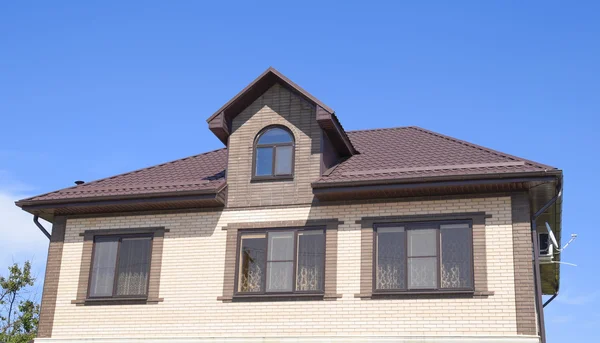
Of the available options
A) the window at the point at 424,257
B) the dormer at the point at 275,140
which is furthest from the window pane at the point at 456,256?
the dormer at the point at 275,140

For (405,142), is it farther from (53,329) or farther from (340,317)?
(53,329)

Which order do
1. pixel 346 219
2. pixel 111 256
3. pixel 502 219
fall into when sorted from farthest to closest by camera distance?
1. pixel 111 256
2. pixel 346 219
3. pixel 502 219

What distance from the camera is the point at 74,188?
18484mm

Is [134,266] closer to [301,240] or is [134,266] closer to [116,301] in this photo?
[116,301]

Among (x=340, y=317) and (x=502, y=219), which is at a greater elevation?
(x=502, y=219)

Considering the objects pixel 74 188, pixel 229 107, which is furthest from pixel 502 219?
pixel 74 188

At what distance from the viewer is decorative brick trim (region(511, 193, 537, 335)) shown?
14742 millimetres

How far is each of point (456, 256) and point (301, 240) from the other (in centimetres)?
329

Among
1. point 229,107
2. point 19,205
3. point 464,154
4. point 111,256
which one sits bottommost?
point 111,256

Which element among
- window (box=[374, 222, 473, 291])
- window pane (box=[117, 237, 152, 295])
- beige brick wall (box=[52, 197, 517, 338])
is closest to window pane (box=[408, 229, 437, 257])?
window (box=[374, 222, 473, 291])

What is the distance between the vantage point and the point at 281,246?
16.7 metres

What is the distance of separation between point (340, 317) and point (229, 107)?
215 inches

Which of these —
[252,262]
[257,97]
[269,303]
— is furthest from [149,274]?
[257,97]

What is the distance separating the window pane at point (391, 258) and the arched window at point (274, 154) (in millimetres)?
2599
